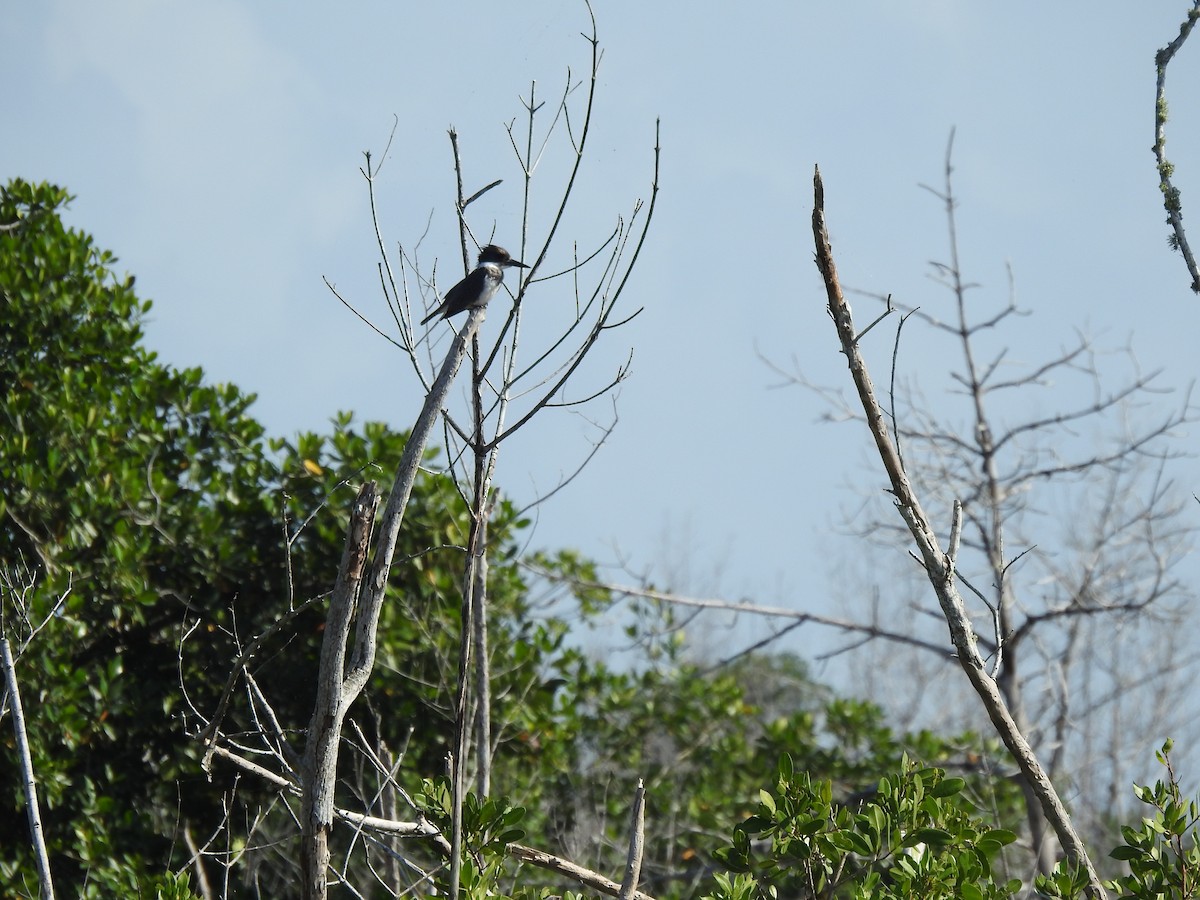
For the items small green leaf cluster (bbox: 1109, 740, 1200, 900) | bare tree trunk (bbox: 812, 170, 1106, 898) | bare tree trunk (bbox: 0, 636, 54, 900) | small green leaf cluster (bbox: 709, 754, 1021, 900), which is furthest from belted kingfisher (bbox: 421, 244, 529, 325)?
small green leaf cluster (bbox: 1109, 740, 1200, 900)

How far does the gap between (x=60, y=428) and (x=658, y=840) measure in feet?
14.8

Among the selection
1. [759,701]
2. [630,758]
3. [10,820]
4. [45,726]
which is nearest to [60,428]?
[45,726]

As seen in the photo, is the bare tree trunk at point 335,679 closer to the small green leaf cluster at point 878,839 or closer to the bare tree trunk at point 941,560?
the small green leaf cluster at point 878,839

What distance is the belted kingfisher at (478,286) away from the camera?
3.54m

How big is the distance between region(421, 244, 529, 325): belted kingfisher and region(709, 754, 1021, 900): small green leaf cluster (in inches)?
61.2

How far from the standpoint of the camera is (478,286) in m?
3.63

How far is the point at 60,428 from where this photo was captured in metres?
6.18

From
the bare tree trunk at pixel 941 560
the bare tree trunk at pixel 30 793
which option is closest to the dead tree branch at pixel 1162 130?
the bare tree trunk at pixel 941 560

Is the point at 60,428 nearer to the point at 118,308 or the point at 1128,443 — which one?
the point at 118,308

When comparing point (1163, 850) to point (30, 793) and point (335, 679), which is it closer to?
point (335, 679)

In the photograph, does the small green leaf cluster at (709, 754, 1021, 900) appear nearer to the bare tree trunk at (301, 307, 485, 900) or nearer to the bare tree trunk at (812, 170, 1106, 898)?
the bare tree trunk at (812, 170, 1106, 898)

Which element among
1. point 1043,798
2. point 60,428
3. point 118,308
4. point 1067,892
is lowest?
point 1067,892

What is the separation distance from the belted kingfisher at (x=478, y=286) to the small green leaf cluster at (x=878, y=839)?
1.55m

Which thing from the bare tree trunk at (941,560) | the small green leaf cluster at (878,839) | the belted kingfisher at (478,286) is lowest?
the small green leaf cluster at (878,839)
